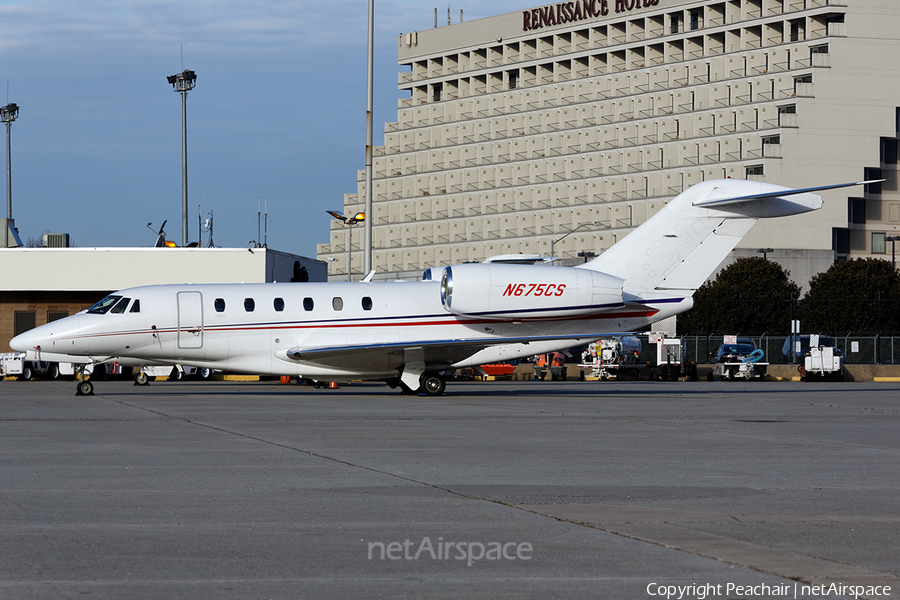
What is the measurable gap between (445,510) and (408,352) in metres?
18.4

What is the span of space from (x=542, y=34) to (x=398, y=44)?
25148 mm

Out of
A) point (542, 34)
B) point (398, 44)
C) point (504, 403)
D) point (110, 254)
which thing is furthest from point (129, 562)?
point (398, 44)

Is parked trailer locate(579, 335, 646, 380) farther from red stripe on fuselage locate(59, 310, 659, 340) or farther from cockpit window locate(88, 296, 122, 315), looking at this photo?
cockpit window locate(88, 296, 122, 315)

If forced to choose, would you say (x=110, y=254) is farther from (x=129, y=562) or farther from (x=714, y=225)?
(x=129, y=562)

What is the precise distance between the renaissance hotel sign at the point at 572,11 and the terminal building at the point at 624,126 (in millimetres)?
160

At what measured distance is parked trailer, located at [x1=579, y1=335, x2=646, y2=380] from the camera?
52.7m

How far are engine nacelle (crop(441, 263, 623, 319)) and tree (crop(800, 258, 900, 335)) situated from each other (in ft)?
180

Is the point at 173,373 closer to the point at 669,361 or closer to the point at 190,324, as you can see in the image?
the point at 190,324

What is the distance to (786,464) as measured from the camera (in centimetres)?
1281

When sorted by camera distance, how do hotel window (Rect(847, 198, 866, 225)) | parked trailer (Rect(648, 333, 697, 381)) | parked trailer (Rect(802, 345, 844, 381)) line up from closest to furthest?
parked trailer (Rect(802, 345, 844, 381)) < parked trailer (Rect(648, 333, 697, 381)) < hotel window (Rect(847, 198, 866, 225))

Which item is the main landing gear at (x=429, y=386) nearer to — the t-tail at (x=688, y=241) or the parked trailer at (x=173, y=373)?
the t-tail at (x=688, y=241)

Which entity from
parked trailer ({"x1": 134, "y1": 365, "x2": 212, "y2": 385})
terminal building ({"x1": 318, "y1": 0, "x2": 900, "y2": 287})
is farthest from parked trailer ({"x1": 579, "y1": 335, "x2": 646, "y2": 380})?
terminal building ({"x1": 318, "y1": 0, "x2": 900, "y2": 287})

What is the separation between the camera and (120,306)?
91.2 ft

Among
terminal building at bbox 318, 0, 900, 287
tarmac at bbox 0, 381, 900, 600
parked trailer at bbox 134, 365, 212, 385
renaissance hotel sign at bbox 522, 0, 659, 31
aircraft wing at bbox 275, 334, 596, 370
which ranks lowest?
parked trailer at bbox 134, 365, 212, 385
